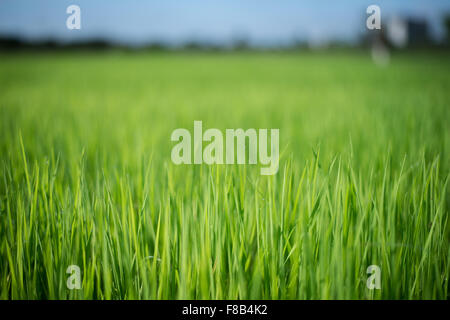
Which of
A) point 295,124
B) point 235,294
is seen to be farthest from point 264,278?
point 295,124

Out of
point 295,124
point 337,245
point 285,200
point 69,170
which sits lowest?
point 337,245

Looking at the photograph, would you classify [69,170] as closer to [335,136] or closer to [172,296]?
[172,296]

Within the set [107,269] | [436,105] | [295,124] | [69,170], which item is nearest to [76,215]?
[107,269]

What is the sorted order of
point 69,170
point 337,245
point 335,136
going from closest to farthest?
point 337,245
point 69,170
point 335,136

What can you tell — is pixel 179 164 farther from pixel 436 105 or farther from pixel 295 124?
pixel 436 105

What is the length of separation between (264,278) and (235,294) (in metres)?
0.08

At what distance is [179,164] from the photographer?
1.52 m

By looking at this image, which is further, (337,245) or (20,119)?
(20,119)

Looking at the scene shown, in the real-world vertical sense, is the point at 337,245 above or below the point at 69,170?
below

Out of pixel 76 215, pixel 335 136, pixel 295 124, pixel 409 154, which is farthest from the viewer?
pixel 295 124

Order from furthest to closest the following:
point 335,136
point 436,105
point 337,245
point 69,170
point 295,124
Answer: point 436,105, point 295,124, point 335,136, point 69,170, point 337,245

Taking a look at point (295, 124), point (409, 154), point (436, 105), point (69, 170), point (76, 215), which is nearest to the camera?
point (76, 215)

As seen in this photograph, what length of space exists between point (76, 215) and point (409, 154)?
143 cm

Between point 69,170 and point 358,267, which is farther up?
point 69,170
